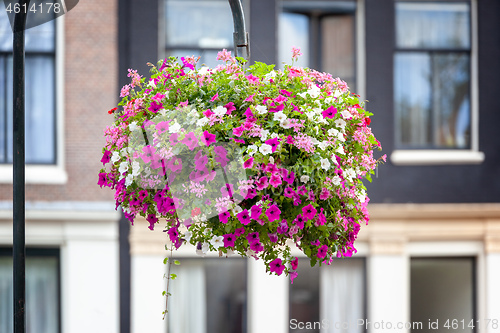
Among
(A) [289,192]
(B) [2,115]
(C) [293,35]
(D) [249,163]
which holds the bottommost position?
(A) [289,192]

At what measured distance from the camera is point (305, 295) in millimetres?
7047

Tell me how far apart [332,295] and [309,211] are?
5.17m

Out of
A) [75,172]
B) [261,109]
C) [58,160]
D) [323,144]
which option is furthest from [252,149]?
[58,160]

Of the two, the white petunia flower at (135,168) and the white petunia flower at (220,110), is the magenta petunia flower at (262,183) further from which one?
the white petunia flower at (135,168)

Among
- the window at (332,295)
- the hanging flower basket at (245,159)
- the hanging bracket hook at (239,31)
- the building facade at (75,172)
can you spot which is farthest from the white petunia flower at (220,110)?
the window at (332,295)

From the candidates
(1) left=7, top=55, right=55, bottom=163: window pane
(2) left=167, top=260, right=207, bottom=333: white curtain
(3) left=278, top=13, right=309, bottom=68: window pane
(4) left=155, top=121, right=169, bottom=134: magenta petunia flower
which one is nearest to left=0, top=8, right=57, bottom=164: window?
(1) left=7, top=55, right=55, bottom=163: window pane

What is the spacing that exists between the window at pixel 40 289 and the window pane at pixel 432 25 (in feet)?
15.5

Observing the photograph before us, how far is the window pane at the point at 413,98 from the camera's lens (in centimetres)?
700

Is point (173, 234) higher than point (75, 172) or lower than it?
lower

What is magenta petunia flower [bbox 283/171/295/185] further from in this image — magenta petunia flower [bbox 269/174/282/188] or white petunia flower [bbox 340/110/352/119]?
white petunia flower [bbox 340/110/352/119]

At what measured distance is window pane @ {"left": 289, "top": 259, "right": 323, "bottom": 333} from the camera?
698 centimetres

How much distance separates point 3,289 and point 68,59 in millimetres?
2685

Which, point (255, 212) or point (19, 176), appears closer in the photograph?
point (255, 212)

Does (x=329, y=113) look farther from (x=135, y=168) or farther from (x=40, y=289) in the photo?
(x=40, y=289)
